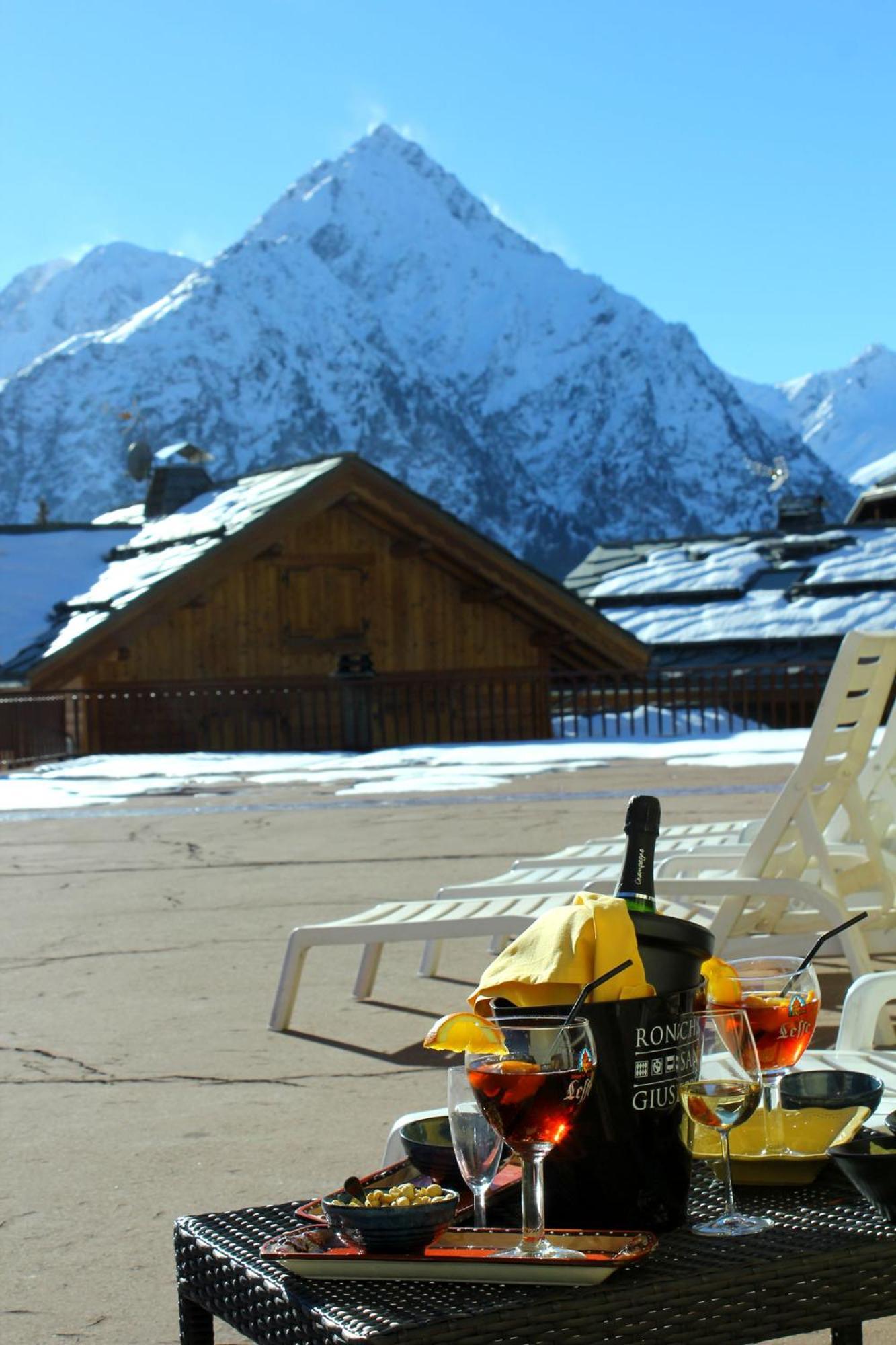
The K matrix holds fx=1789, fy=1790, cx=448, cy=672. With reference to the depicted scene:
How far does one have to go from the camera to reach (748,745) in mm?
18562

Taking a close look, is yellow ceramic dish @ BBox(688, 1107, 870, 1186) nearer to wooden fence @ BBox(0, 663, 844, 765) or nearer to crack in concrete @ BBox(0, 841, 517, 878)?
crack in concrete @ BBox(0, 841, 517, 878)

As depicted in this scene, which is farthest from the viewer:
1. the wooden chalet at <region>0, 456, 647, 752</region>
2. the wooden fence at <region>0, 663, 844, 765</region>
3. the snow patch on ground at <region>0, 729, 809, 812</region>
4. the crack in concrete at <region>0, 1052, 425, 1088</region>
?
the wooden chalet at <region>0, 456, 647, 752</region>

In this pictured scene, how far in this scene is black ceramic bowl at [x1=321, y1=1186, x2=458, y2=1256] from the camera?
1.81 m

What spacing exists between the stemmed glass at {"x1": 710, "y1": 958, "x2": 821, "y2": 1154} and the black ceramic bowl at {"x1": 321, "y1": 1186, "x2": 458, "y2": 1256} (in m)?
0.54

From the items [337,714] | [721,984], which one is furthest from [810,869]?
[337,714]

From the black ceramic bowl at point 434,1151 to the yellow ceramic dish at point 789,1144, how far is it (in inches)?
11.1

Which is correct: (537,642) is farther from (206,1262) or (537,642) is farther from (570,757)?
(206,1262)

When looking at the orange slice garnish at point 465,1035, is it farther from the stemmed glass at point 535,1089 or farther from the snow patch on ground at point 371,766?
the snow patch on ground at point 371,766

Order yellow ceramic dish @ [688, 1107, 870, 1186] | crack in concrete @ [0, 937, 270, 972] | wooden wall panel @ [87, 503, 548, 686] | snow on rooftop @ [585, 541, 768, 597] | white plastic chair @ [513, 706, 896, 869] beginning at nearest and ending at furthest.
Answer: yellow ceramic dish @ [688, 1107, 870, 1186]
white plastic chair @ [513, 706, 896, 869]
crack in concrete @ [0, 937, 270, 972]
wooden wall panel @ [87, 503, 548, 686]
snow on rooftop @ [585, 541, 768, 597]

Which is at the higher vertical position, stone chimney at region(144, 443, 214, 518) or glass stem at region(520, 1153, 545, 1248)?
stone chimney at region(144, 443, 214, 518)

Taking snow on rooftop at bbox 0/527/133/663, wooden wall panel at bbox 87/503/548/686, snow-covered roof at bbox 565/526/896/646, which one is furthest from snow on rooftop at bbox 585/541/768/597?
snow on rooftop at bbox 0/527/133/663

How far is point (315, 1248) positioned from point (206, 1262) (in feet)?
0.65

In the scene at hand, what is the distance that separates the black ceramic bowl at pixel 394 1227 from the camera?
181 cm

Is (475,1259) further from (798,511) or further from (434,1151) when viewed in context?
(798,511)
